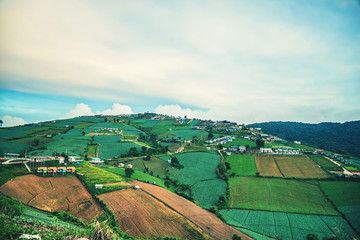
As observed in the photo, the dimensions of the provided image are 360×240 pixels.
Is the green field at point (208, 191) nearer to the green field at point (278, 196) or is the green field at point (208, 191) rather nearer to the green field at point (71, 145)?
the green field at point (278, 196)

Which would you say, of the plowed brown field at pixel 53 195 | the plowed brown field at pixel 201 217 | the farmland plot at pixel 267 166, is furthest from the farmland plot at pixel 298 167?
the plowed brown field at pixel 53 195

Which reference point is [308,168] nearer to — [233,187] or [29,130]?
[233,187]

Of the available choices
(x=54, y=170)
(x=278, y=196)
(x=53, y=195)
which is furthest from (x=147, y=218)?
(x=278, y=196)

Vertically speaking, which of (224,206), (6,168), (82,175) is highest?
(6,168)

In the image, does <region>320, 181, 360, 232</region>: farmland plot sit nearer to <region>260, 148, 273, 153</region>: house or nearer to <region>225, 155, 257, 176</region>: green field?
<region>225, 155, 257, 176</region>: green field

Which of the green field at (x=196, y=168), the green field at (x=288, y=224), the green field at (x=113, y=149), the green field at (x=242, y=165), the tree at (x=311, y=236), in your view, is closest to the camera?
the tree at (x=311, y=236)

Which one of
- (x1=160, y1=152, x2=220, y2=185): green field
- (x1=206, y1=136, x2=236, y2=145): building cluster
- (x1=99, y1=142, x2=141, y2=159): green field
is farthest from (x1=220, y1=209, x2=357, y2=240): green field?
(x1=206, y1=136, x2=236, y2=145): building cluster

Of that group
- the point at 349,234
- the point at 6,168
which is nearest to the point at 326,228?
the point at 349,234
